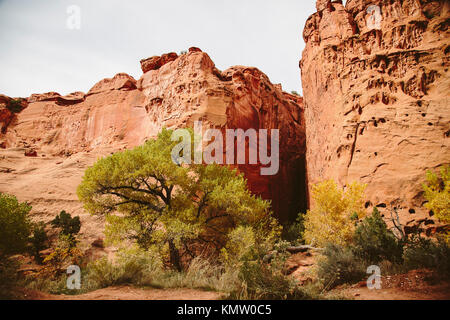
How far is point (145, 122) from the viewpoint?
85.0 ft

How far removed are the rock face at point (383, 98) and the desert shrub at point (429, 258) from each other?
19.0 ft

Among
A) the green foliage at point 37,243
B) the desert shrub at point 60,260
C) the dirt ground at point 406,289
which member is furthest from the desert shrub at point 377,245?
the green foliage at point 37,243

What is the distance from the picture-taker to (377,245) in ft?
31.7

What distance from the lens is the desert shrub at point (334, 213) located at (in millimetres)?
13102

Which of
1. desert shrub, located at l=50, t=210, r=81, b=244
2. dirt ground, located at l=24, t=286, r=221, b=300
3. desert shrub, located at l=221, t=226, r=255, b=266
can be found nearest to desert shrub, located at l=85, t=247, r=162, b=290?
dirt ground, located at l=24, t=286, r=221, b=300

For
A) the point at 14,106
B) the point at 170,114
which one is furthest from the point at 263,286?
the point at 14,106

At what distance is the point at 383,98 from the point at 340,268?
43.6 ft

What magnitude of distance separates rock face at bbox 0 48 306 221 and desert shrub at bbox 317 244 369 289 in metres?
11.5

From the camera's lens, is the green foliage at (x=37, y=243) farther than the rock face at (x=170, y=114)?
No

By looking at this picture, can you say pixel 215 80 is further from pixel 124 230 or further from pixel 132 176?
pixel 124 230

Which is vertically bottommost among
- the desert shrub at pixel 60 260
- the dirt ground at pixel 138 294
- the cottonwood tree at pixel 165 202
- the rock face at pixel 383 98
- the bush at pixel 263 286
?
the desert shrub at pixel 60 260

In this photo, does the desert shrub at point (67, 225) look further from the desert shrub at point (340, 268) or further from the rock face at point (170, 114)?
the desert shrub at point (340, 268)

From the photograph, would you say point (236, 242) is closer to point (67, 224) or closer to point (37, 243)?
point (67, 224)
